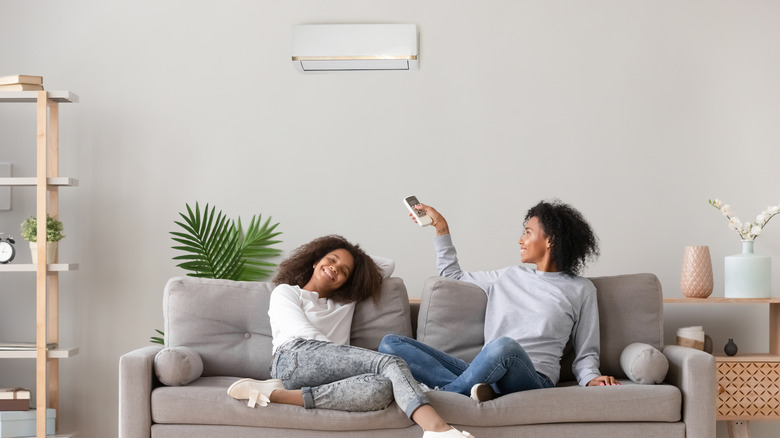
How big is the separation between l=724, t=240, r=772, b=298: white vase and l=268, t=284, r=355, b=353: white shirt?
5.95 feet

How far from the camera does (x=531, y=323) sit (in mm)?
3061

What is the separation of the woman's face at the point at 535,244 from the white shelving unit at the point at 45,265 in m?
2.14

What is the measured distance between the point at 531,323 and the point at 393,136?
141 cm

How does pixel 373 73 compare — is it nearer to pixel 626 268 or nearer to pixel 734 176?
pixel 626 268

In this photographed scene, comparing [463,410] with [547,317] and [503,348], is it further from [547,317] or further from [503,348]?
[547,317]

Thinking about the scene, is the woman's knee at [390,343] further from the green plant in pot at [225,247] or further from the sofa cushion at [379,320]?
the green plant in pot at [225,247]

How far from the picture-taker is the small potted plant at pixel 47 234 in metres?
3.81

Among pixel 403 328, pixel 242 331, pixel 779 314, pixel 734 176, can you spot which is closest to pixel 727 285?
pixel 779 314

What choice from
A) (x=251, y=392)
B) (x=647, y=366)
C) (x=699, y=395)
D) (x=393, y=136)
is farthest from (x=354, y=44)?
(x=699, y=395)

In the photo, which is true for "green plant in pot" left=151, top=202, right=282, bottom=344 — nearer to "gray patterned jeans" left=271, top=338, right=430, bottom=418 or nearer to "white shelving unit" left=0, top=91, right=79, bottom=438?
"white shelving unit" left=0, top=91, right=79, bottom=438

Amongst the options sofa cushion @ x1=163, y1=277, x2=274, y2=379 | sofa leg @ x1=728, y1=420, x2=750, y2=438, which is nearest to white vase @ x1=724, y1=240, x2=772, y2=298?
sofa leg @ x1=728, y1=420, x2=750, y2=438

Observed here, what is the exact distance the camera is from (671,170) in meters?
4.02

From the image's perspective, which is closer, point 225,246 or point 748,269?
point 748,269

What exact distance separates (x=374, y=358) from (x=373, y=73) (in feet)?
5.94
